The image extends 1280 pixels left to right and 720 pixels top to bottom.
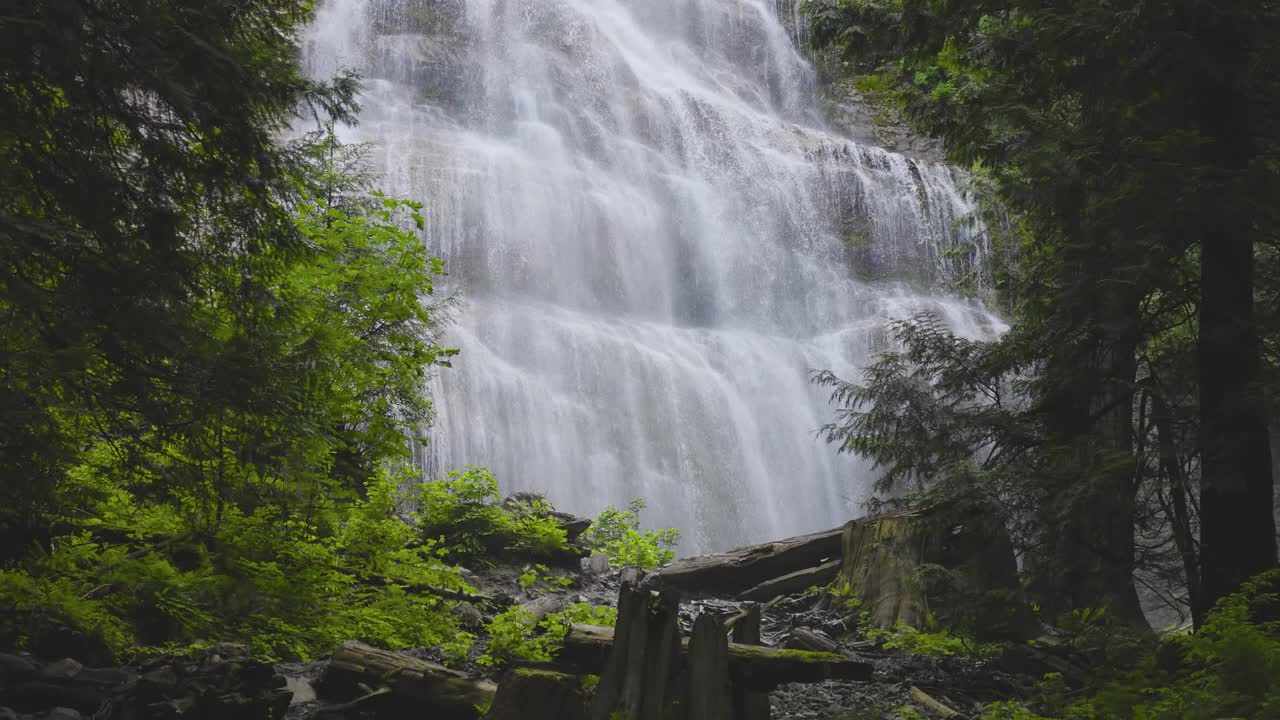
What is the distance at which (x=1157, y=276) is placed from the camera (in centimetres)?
557

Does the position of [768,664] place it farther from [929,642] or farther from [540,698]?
[929,642]

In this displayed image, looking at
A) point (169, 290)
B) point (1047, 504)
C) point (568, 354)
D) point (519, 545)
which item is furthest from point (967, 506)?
point (568, 354)

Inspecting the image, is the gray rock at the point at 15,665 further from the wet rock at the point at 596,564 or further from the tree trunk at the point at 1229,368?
the wet rock at the point at 596,564

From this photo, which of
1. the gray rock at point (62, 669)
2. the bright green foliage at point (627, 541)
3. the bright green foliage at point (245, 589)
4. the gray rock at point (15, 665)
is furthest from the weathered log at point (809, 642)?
the gray rock at point (15, 665)

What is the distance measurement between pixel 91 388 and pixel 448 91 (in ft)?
92.1

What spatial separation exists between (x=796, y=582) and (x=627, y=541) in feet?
7.92

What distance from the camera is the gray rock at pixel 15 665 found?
4.68m

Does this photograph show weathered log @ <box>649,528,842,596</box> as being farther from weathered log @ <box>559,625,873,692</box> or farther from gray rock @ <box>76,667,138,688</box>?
gray rock @ <box>76,667,138,688</box>

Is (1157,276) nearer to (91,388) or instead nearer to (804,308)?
(91,388)

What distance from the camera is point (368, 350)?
663cm

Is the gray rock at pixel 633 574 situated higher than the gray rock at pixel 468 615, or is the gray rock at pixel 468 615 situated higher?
the gray rock at pixel 633 574

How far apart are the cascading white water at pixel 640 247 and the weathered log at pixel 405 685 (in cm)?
1394

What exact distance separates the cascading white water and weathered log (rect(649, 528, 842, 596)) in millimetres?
9358

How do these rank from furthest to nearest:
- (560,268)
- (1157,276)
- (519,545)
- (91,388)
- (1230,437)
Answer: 1. (560,268)
2. (519,545)
3. (1157,276)
4. (1230,437)
5. (91,388)
